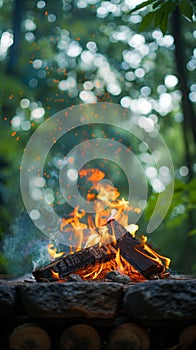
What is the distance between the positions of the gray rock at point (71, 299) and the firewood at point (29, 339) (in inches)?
3.5

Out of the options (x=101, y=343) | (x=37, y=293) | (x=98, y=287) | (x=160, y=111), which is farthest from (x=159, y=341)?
(x=160, y=111)

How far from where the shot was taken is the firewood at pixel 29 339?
2451mm

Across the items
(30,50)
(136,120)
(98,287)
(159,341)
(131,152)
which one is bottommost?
(159,341)

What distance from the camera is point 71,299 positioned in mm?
2428

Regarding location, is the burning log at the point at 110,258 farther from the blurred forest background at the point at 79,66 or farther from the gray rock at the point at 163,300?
the blurred forest background at the point at 79,66

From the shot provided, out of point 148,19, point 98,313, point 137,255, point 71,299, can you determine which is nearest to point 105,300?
point 98,313

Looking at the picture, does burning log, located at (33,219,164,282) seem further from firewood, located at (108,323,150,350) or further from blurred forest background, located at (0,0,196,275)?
blurred forest background, located at (0,0,196,275)

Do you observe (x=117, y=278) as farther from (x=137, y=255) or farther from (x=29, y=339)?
(x=29, y=339)

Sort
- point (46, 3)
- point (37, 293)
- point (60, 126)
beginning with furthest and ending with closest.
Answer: point (60, 126)
point (46, 3)
point (37, 293)

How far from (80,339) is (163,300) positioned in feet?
1.64

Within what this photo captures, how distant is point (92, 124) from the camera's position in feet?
30.0

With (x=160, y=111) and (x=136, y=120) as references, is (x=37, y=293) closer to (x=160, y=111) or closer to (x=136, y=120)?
(x=136, y=120)

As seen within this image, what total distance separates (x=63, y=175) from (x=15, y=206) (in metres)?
1.25

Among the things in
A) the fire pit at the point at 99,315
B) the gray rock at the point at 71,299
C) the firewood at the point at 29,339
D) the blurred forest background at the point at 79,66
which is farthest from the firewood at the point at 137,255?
the blurred forest background at the point at 79,66
